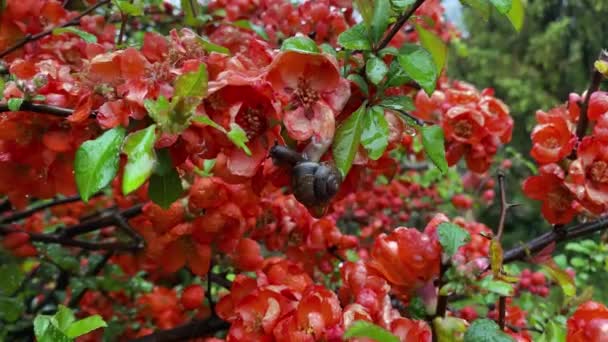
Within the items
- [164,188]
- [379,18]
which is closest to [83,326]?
[164,188]

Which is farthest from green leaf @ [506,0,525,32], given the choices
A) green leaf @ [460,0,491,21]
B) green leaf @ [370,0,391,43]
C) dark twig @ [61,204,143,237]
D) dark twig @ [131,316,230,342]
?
dark twig @ [61,204,143,237]

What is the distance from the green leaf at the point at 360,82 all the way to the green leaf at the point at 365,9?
0.22 feet

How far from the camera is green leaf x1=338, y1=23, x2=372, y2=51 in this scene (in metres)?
0.72

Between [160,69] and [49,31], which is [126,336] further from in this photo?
[160,69]

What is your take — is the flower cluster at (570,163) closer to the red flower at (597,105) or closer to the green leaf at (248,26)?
the red flower at (597,105)

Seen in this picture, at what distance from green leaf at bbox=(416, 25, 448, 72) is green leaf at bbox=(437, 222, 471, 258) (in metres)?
0.20

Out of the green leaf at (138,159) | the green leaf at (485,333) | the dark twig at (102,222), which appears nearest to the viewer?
the green leaf at (138,159)

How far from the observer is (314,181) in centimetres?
67

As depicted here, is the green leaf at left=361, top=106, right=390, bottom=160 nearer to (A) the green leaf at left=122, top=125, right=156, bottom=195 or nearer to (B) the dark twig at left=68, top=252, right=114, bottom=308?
(A) the green leaf at left=122, top=125, right=156, bottom=195

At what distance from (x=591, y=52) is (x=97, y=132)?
28.9 feet

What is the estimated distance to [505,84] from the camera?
8.28 meters

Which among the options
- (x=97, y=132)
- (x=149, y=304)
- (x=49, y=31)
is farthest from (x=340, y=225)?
(x=97, y=132)

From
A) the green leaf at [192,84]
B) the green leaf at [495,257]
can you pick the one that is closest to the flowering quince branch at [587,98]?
the green leaf at [495,257]

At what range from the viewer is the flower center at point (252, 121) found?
0.70 metres
